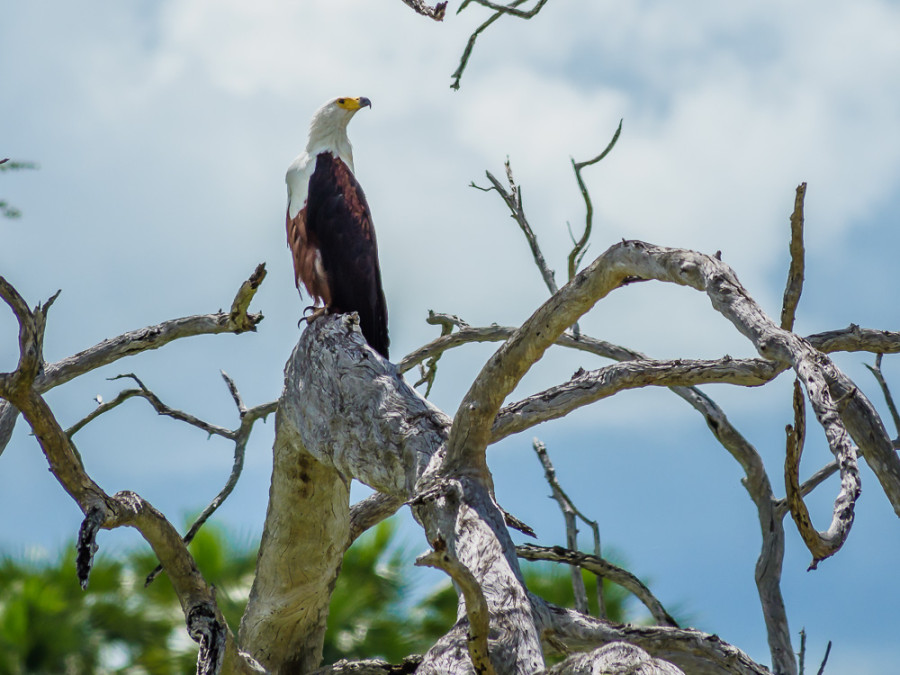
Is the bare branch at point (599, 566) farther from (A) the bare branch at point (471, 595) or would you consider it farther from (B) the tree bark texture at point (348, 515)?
(A) the bare branch at point (471, 595)

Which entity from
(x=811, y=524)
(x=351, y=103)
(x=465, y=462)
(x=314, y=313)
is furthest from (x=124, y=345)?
(x=811, y=524)

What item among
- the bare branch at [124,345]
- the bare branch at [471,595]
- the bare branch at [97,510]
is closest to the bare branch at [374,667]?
the bare branch at [97,510]

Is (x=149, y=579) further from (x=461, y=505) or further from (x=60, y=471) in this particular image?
(x=461, y=505)

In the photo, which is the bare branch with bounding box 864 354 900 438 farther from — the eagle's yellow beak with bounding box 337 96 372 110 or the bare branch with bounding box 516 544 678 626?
the eagle's yellow beak with bounding box 337 96 372 110

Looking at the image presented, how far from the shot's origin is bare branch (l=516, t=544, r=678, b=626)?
12.6 feet

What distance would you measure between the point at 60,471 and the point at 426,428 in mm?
1125

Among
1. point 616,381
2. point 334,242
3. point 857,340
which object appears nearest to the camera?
point 616,381

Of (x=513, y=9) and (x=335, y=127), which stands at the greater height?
(x=335, y=127)

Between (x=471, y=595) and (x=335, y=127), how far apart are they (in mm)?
4363

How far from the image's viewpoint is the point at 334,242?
5.05 m

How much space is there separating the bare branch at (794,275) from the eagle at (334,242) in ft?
6.99

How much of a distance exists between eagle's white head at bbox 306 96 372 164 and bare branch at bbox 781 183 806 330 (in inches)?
126

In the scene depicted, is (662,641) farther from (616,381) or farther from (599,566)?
(599,566)

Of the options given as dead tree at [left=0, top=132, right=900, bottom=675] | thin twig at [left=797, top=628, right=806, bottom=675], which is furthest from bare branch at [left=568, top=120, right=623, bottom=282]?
thin twig at [left=797, top=628, right=806, bottom=675]
